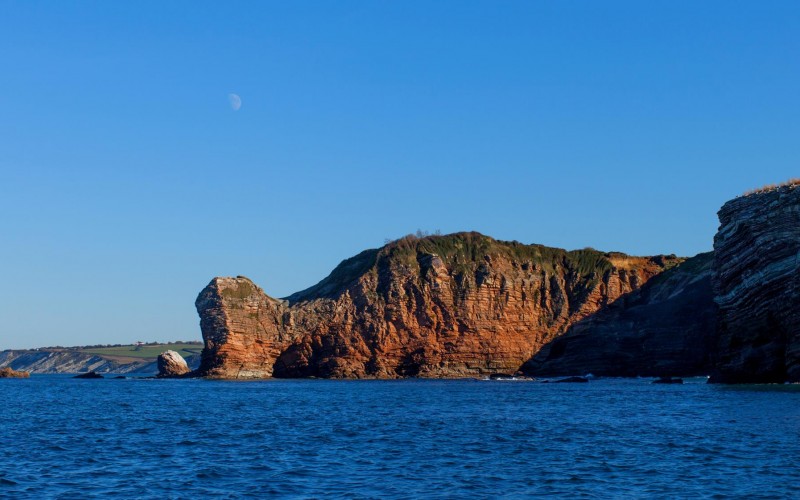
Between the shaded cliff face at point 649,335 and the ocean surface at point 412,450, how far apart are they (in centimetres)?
5257

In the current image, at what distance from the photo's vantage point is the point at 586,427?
4322 cm

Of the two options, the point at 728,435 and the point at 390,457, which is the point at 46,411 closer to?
the point at 390,457

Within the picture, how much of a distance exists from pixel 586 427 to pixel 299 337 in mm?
81134

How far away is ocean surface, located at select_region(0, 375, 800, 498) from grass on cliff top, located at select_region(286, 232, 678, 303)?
68.1 m

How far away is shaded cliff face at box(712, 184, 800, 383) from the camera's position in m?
69.0

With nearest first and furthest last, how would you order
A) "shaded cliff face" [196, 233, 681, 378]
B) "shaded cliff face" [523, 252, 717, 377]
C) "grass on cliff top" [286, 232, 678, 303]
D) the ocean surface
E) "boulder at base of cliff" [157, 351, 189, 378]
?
the ocean surface < "shaded cliff face" [523, 252, 717, 377] < "shaded cliff face" [196, 233, 681, 378] < "grass on cliff top" [286, 232, 678, 303] < "boulder at base of cliff" [157, 351, 189, 378]

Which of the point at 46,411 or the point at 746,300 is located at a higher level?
the point at 746,300

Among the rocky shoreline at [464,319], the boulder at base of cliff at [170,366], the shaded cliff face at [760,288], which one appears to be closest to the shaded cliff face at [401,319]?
the rocky shoreline at [464,319]

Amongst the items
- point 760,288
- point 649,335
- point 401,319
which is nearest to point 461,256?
point 401,319

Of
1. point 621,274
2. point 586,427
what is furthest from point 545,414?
point 621,274

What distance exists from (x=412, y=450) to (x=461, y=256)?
9580 centimetres

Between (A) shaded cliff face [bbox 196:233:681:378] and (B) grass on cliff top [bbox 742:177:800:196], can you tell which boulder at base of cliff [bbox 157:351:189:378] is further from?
(B) grass on cliff top [bbox 742:177:800:196]

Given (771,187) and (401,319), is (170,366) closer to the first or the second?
(401,319)

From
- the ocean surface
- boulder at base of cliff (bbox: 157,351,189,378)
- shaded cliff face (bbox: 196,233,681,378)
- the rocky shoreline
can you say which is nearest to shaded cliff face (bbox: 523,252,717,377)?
the rocky shoreline
